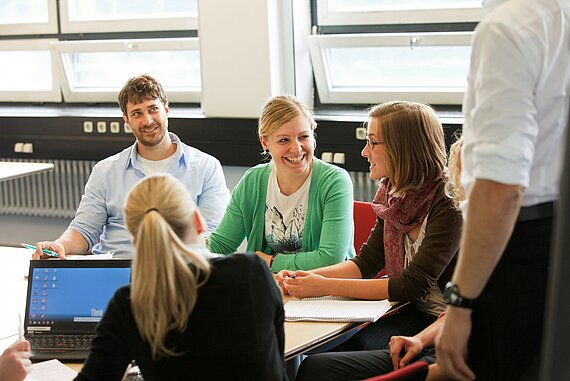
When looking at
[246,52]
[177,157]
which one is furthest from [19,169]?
[177,157]

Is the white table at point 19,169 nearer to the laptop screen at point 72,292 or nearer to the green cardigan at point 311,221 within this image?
the green cardigan at point 311,221

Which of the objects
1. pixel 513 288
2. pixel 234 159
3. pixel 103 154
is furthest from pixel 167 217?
pixel 103 154

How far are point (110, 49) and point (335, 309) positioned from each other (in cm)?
367

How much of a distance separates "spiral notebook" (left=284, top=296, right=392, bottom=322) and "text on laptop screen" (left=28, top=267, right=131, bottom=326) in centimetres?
50

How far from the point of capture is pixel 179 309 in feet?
5.64

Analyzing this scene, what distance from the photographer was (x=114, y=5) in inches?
223

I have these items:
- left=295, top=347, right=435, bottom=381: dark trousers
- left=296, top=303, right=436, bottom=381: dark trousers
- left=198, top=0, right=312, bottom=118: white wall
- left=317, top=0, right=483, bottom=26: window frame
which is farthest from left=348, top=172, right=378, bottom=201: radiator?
left=295, top=347, right=435, bottom=381: dark trousers

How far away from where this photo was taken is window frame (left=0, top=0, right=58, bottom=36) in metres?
5.76

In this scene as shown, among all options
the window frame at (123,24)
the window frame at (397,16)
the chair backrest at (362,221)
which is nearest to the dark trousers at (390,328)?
the chair backrest at (362,221)

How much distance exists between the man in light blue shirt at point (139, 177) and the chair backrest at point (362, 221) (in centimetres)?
60

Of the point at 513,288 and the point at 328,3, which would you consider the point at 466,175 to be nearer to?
the point at 513,288

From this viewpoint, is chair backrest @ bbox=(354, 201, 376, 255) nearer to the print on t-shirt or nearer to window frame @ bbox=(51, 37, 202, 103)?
the print on t-shirt

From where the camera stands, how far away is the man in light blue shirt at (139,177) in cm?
349

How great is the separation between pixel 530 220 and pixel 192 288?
0.71 meters
